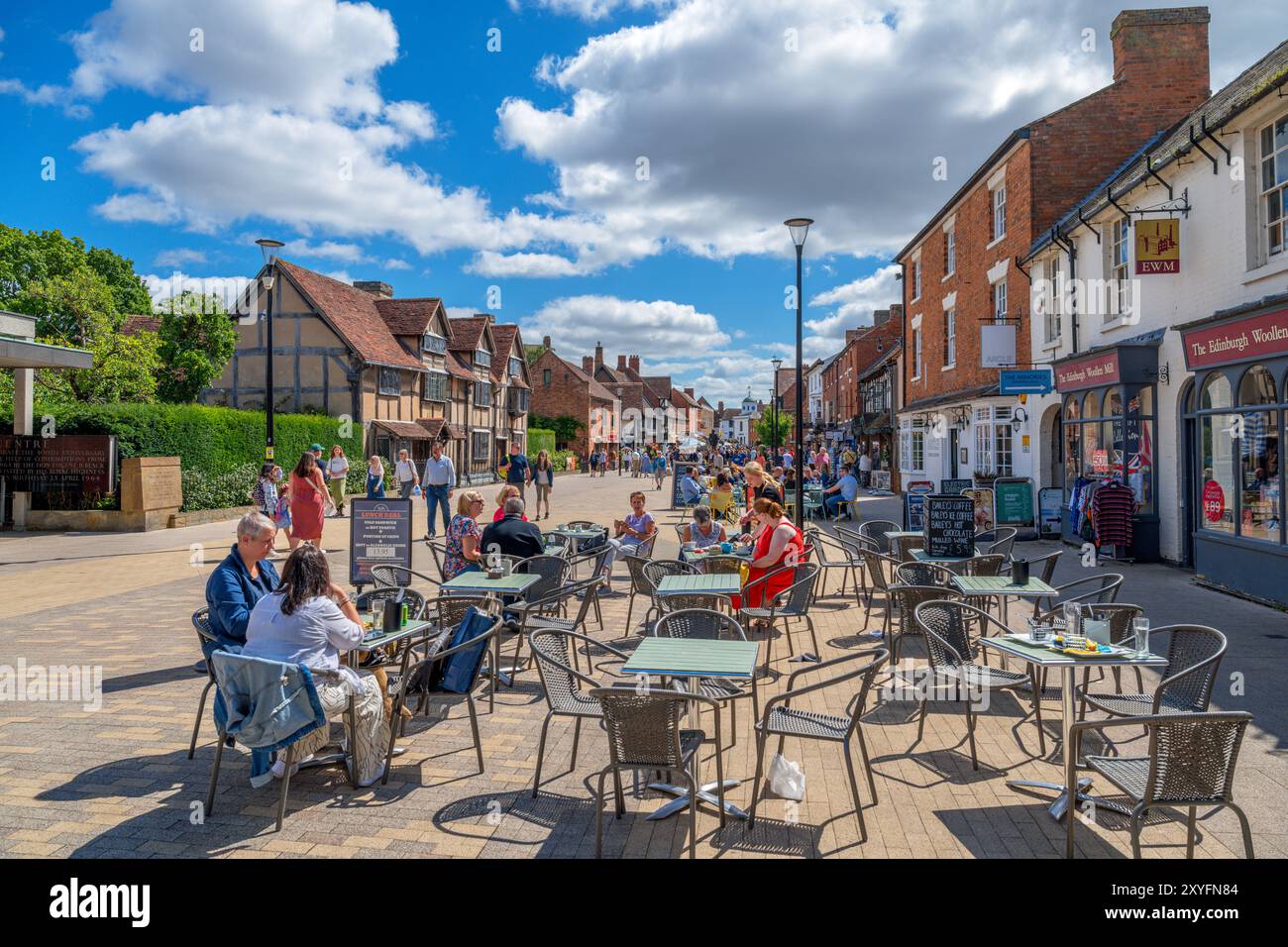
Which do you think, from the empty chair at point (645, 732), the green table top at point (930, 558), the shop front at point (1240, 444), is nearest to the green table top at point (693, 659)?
the empty chair at point (645, 732)

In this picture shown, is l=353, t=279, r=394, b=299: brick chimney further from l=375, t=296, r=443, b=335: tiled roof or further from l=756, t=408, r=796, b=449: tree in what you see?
l=756, t=408, r=796, b=449: tree

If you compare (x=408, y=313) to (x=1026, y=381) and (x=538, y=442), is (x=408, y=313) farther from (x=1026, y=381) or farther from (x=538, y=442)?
(x=1026, y=381)

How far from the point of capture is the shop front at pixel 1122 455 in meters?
13.6

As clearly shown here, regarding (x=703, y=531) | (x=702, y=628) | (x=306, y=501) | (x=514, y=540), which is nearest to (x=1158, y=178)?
(x=703, y=531)

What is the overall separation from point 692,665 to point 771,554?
3328 millimetres

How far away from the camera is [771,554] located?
25.8ft

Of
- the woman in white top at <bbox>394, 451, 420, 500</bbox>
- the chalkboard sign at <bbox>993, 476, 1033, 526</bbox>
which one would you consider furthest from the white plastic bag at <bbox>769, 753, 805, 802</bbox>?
the woman in white top at <bbox>394, 451, 420, 500</bbox>

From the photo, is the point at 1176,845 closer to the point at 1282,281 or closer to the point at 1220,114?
the point at 1282,281

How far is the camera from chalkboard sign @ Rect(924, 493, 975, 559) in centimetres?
997

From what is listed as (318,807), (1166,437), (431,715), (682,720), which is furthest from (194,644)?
(1166,437)

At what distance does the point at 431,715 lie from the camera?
633 centimetres

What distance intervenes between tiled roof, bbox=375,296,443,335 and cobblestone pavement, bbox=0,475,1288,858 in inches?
1276

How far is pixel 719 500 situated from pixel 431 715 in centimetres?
1172
